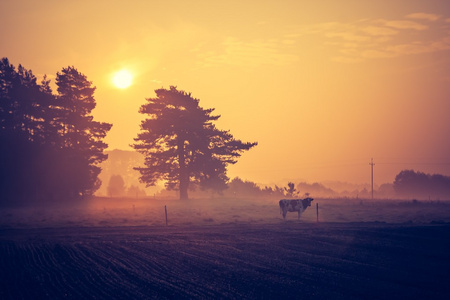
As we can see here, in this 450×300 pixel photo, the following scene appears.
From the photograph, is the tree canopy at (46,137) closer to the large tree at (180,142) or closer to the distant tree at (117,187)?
the large tree at (180,142)

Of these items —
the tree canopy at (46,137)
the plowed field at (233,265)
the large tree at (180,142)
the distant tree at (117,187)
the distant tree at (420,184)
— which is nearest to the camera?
the plowed field at (233,265)

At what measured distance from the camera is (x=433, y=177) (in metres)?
106

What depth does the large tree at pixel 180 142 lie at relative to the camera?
6231 centimetres

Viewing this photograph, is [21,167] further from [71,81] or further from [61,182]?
[71,81]

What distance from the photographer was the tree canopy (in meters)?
52.5

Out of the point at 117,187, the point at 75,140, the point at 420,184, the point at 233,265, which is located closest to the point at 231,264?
the point at 233,265

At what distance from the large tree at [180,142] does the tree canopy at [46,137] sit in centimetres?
724

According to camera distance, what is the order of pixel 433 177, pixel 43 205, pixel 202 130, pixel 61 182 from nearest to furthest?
pixel 43 205, pixel 61 182, pixel 202 130, pixel 433 177

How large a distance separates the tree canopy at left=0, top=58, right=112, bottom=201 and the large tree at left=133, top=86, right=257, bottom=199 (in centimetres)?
724

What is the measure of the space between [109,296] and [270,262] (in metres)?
6.34

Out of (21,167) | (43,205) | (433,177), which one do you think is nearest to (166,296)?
(43,205)

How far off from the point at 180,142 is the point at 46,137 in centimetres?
1813

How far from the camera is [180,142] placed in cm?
6247

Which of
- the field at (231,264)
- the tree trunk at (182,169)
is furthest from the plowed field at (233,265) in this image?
the tree trunk at (182,169)
